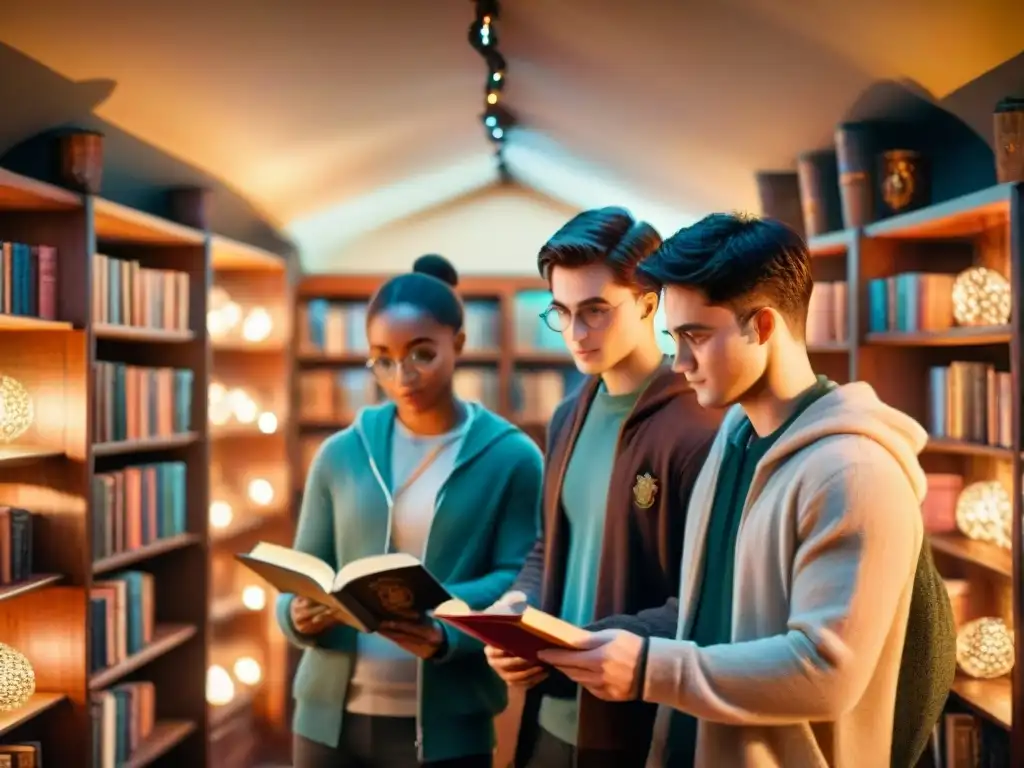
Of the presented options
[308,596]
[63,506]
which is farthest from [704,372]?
[63,506]

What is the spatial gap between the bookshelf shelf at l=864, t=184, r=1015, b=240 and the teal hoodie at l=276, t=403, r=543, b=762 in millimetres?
1353

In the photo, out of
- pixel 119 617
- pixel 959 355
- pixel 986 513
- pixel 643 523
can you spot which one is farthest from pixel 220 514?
pixel 643 523

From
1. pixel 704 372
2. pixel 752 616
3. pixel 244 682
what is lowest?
pixel 244 682

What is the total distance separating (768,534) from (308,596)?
3.73 feet

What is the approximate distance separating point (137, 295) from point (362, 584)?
2313 mm

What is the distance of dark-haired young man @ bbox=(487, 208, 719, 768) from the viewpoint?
190 centimetres

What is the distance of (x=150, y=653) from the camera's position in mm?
4148

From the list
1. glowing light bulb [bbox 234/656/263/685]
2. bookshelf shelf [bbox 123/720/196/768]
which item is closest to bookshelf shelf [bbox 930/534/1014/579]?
bookshelf shelf [bbox 123/720/196/768]

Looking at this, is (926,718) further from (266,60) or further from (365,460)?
(266,60)

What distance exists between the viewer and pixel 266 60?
3.67 metres

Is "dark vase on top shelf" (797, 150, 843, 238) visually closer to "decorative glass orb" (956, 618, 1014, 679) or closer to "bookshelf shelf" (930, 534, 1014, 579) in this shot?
"bookshelf shelf" (930, 534, 1014, 579)

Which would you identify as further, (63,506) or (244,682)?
(244,682)

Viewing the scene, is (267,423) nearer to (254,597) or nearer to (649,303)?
(254,597)

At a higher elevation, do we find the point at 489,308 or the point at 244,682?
the point at 489,308
